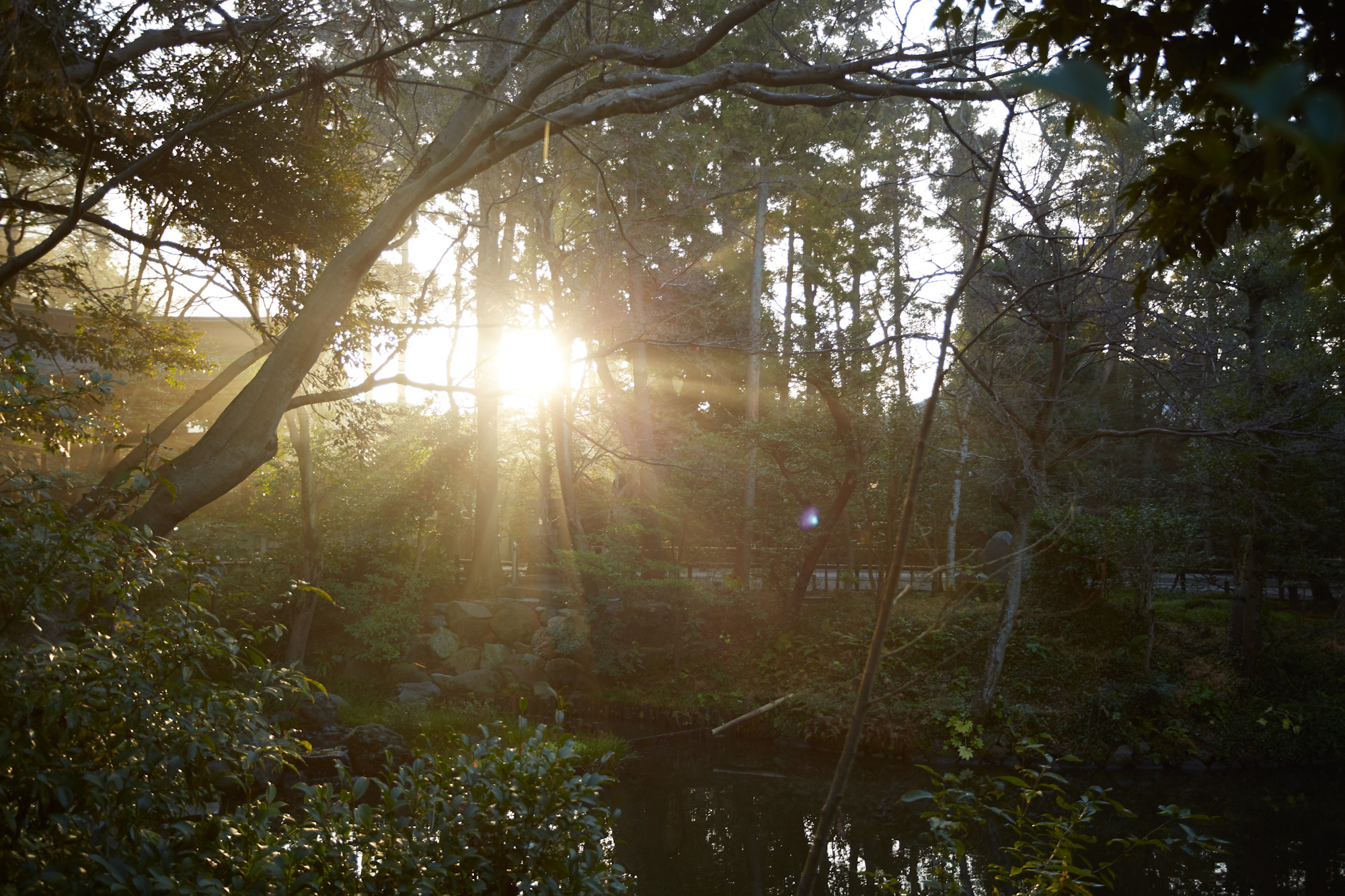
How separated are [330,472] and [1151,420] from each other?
2075cm

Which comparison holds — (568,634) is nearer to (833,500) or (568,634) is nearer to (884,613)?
(833,500)

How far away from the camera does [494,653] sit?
13.5 meters

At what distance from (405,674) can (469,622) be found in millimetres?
1876

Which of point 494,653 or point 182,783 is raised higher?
point 182,783

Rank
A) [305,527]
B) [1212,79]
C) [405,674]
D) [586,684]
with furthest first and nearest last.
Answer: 1. [586,684]
2. [405,674]
3. [305,527]
4. [1212,79]

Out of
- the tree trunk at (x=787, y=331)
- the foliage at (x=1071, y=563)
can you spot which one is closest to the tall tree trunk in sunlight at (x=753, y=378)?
the tree trunk at (x=787, y=331)

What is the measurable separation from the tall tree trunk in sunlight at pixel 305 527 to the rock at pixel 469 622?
313 centimetres

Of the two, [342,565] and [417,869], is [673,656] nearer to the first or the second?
[342,565]

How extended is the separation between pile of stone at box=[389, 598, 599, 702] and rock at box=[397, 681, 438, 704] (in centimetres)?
1

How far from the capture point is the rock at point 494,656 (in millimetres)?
13250

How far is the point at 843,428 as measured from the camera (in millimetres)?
13109

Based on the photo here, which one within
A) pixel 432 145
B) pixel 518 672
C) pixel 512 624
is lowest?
pixel 518 672

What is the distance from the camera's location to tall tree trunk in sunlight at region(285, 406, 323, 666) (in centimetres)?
1073

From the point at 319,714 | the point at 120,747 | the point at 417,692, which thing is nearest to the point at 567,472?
the point at 417,692
